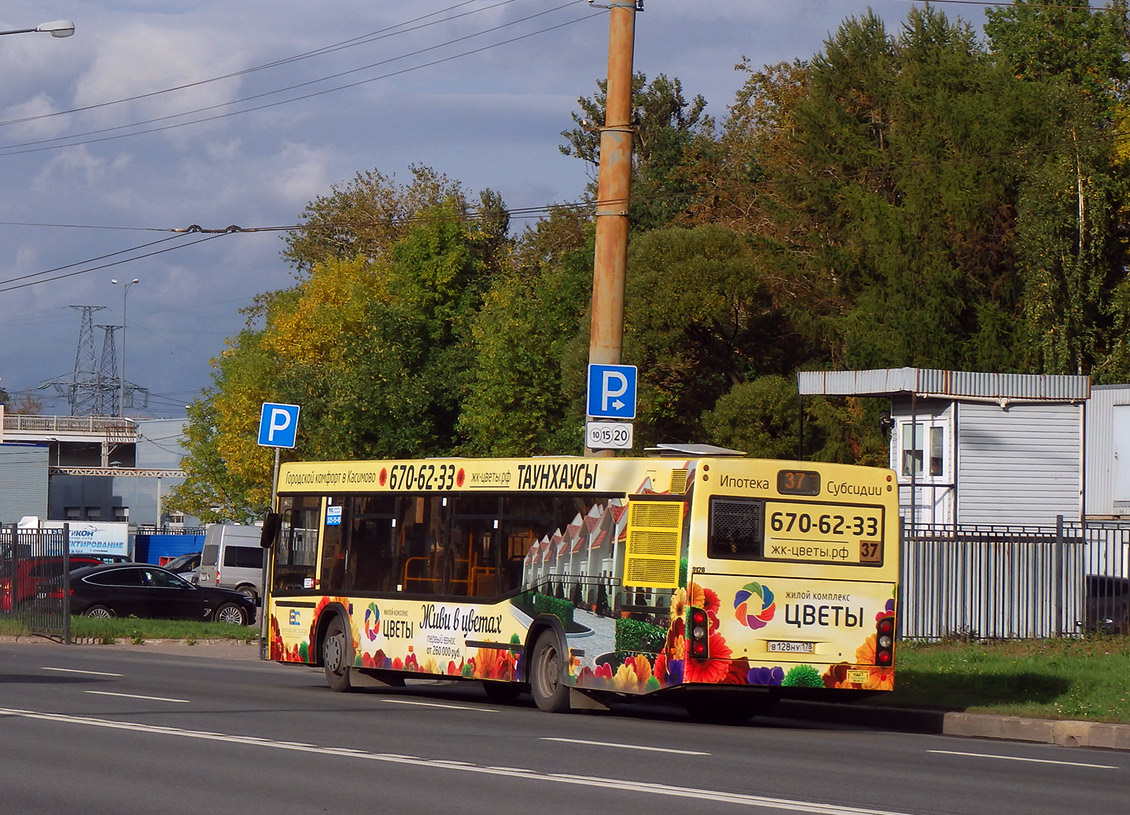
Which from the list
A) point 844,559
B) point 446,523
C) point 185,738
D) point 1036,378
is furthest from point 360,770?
point 1036,378

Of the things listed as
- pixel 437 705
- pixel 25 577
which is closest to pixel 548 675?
pixel 437 705

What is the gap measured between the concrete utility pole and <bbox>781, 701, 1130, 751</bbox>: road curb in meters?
3.90

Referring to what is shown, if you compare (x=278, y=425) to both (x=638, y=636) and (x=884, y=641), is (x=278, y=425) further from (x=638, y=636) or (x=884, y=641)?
(x=884, y=641)

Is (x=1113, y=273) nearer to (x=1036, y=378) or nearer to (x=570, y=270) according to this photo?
(x=570, y=270)

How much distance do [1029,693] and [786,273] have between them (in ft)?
114

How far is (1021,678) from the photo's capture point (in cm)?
1856

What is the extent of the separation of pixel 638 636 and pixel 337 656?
553cm

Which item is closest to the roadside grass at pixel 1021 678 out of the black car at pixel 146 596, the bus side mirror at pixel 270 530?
the bus side mirror at pixel 270 530

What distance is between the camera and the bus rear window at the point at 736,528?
16047 millimetres

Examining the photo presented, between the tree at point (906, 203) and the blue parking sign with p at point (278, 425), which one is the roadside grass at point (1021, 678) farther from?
the tree at point (906, 203)

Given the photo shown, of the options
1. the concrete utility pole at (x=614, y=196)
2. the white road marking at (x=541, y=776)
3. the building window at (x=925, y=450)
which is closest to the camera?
the white road marking at (x=541, y=776)

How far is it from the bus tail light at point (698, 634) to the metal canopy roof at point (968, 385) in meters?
13.2

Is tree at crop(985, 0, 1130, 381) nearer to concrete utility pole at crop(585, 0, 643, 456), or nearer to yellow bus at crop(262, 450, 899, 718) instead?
concrete utility pole at crop(585, 0, 643, 456)

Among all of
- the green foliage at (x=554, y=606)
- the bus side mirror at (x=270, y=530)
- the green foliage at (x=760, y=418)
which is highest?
the green foliage at (x=760, y=418)
